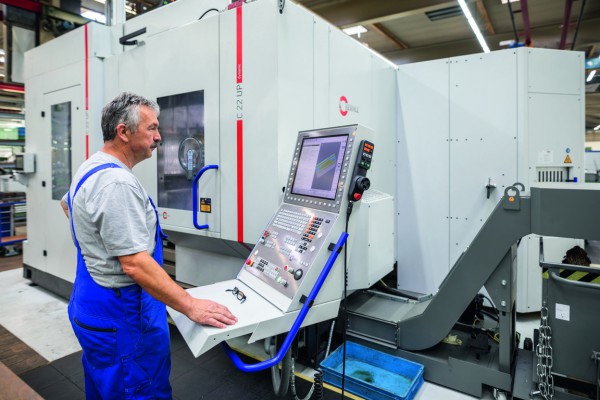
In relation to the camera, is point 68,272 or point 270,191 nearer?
point 270,191

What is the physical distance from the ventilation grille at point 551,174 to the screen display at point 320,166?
2.32 meters

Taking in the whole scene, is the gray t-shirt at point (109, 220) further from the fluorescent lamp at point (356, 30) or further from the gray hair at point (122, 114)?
the fluorescent lamp at point (356, 30)

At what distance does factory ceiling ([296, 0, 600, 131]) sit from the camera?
519cm

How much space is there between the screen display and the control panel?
4.5 inches

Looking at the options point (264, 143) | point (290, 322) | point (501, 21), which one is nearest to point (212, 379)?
point (290, 322)

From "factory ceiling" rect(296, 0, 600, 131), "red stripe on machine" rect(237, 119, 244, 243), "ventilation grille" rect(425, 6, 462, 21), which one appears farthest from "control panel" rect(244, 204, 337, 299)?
"ventilation grille" rect(425, 6, 462, 21)

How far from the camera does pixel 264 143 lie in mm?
2281

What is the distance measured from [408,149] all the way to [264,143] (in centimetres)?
201

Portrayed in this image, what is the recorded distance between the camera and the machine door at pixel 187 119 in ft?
8.29

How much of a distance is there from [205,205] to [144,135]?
1.07 meters

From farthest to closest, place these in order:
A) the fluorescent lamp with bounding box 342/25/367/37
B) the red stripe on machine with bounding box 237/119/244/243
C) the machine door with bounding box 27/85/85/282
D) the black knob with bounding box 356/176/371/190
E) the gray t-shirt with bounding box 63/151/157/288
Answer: the fluorescent lamp with bounding box 342/25/367/37 < the machine door with bounding box 27/85/85/282 < the red stripe on machine with bounding box 237/119/244/243 < the black knob with bounding box 356/176/371/190 < the gray t-shirt with bounding box 63/151/157/288

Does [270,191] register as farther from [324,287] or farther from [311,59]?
[311,59]

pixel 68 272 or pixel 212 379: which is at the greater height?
pixel 68 272

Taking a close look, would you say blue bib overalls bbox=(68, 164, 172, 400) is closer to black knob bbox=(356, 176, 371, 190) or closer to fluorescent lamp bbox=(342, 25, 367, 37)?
black knob bbox=(356, 176, 371, 190)
